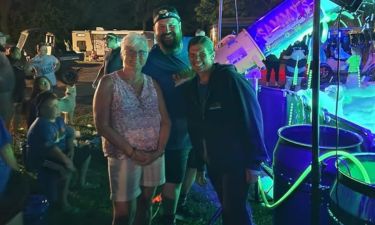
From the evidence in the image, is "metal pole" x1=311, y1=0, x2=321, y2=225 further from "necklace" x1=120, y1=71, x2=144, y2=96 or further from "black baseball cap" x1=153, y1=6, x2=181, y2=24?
"black baseball cap" x1=153, y1=6, x2=181, y2=24

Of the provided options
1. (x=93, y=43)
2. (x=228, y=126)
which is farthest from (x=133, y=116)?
(x=93, y=43)

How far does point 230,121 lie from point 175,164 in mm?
1010

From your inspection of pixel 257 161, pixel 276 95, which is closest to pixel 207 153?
pixel 257 161

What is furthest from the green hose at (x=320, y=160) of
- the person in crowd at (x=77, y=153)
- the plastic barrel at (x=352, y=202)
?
the person in crowd at (x=77, y=153)

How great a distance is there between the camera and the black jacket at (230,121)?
344 cm

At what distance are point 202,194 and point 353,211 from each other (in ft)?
9.64

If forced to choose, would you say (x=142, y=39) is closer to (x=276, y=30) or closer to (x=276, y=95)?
(x=276, y=30)

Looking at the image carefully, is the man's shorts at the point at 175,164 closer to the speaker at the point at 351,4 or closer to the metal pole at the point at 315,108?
the metal pole at the point at 315,108

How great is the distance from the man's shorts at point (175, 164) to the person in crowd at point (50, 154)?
4.03 ft

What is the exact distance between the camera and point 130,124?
3455 mm

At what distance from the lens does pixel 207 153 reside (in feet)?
12.0

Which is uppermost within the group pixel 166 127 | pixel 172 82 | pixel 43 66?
pixel 43 66

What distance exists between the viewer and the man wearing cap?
411 cm

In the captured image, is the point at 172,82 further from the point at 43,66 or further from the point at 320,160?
the point at 43,66
